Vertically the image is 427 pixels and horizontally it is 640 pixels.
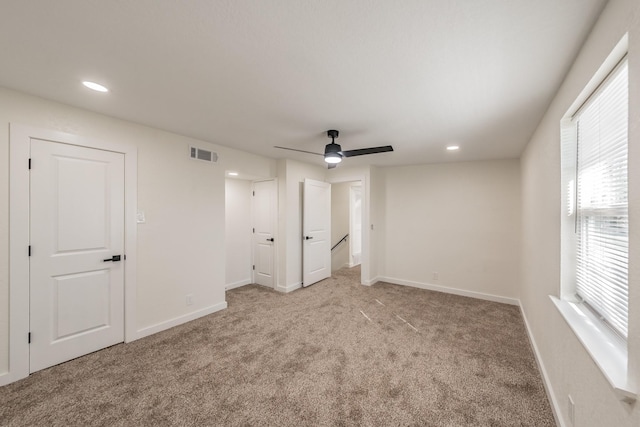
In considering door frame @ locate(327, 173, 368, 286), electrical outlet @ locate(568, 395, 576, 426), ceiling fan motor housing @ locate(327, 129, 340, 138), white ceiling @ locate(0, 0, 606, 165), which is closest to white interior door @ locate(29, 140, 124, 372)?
white ceiling @ locate(0, 0, 606, 165)

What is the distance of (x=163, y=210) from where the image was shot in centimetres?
306

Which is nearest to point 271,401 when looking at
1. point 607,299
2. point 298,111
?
point 607,299

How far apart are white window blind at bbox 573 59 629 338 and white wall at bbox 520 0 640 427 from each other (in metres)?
0.14

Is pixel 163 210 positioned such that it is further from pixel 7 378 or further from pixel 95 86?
pixel 7 378

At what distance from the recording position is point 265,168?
14.5ft

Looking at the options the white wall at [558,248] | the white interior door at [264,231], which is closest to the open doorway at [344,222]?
the white interior door at [264,231]

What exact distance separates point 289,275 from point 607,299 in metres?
3.85

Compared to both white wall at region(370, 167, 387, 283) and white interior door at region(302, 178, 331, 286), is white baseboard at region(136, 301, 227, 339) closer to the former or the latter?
white interior door at region(302, 178, 331, 286)

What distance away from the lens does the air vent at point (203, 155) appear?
131 inches

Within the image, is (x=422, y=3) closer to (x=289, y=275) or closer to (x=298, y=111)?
(x=298, y=111)

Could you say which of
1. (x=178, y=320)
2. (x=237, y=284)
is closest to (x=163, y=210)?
(x=178, y=320)

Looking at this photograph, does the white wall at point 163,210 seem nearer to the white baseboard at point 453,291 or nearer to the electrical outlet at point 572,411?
the white baseboard at point 453,291

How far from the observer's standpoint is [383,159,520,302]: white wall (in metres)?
4.17

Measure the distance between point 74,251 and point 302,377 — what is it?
2.45 meters
